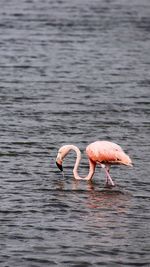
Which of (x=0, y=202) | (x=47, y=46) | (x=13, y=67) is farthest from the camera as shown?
(x=47, y=46)

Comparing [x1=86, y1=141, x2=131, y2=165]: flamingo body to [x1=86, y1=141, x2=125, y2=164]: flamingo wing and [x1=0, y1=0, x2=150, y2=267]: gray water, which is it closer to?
[x1=86, y1=141, x2=125, y2=164]: flamingo wing

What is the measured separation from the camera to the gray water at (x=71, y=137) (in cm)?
1541

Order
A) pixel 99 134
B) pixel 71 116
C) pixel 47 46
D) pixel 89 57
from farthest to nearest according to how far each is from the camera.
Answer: pixel 47 46 < pixel 89 57 < pixel 71 116 < pixel 99 134

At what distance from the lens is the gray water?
1541 centimetres

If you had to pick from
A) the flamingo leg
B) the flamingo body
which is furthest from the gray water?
the flamingo body

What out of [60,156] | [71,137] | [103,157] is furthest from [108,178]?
[71,137]

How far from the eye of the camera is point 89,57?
122ft

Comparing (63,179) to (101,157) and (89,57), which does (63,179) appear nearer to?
(101,157)

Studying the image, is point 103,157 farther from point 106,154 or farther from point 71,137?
point 71,137

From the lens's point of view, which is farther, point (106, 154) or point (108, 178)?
point (106, 154)

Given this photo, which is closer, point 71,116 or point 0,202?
point 0,202

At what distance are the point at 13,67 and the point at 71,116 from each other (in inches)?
360

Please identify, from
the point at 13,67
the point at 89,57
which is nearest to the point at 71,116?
the point at 13,67

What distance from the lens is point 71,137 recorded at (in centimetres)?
2323
